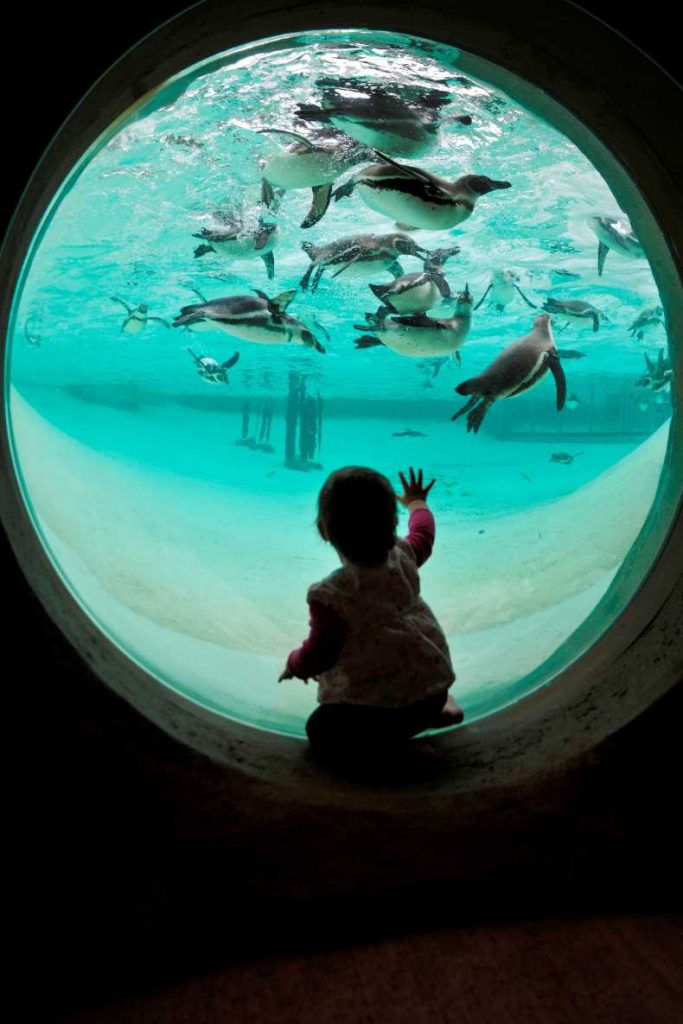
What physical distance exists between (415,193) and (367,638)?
5.13m

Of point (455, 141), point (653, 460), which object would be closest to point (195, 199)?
point (455, 141)

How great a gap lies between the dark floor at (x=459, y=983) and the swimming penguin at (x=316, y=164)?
684 centimetres

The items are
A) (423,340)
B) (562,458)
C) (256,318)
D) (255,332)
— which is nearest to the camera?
(423,340)

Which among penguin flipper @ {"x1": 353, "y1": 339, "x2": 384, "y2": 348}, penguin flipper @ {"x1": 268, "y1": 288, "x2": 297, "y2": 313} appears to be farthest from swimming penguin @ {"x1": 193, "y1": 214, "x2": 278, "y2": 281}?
penguin flipper @ {"x1": 353, "y1": 339, "x2": 384, "y2": 348}

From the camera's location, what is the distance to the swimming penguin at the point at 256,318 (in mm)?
8750

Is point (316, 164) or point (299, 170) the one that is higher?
point (316, 164)

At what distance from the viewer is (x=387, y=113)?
35.2 ft

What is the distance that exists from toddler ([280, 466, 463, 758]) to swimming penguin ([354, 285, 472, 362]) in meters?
6.64

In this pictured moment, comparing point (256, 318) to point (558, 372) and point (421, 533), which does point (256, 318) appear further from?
point (421, 533)

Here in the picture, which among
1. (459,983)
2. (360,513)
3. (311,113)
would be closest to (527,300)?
(311,113)

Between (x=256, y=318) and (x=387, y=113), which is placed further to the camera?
(x=387, y=113)

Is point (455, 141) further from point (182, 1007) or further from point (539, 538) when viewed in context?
point (182, 1007)

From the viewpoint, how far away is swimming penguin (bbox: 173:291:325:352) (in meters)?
8.75

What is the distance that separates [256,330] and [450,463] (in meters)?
19.1
